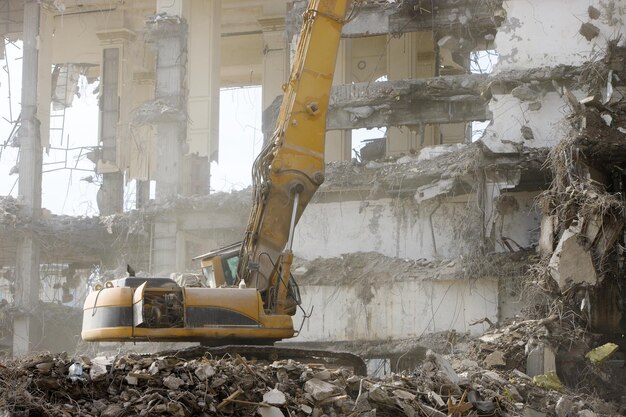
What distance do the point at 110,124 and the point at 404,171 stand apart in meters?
12.9

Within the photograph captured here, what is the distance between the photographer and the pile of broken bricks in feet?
32.0

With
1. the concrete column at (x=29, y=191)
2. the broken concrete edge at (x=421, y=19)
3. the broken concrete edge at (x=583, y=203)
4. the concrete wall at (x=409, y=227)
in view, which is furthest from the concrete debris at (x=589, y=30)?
the concrete column at (x=29, y=191)

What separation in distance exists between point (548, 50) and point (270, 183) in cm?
981

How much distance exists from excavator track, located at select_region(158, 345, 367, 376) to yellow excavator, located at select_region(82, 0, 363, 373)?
0.06m

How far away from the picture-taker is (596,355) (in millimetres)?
15742

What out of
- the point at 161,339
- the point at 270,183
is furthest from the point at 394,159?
the point at 161,339

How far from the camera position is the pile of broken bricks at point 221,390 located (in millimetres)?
9766

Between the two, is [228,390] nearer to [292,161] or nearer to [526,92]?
[292,161]

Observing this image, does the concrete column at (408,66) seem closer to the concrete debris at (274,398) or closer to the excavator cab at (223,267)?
the excavator cab at (223,267)

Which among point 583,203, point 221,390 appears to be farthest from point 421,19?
point 221,390

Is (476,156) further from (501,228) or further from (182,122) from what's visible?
(182,122)

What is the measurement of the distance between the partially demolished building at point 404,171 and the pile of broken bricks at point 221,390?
16.5 feet

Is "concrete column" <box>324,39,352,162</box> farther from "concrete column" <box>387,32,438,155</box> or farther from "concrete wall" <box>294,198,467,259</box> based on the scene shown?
"concrete wall" <box>294,198,467,259</box>

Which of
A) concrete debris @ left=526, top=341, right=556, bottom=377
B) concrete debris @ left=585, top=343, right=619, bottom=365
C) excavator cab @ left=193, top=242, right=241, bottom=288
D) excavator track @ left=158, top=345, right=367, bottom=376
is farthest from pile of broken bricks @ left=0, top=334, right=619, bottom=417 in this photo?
concrete debris @ left=585, top=343, right=619, bottom=365
